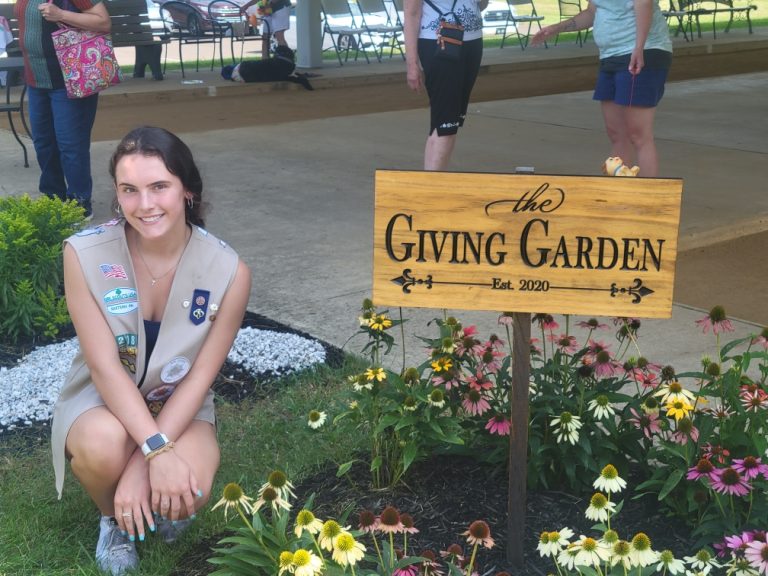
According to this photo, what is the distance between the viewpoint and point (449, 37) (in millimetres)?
5680

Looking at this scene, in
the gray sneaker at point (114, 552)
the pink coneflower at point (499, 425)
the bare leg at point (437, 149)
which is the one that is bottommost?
the gray sneaker at point (114, 552)

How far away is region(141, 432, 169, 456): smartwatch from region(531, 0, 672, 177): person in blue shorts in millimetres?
3603

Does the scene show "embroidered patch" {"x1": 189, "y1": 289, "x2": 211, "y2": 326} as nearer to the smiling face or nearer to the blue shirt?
the smiling face

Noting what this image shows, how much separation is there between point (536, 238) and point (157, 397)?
3.91 ft

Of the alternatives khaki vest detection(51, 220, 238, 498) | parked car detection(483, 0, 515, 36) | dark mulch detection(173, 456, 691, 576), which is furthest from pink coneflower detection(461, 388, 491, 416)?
parked car detection(483, 0, 515, 36)

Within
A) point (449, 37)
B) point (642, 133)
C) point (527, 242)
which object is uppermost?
point (449, 37)

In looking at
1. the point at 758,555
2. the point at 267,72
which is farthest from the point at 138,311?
the point at 267,72

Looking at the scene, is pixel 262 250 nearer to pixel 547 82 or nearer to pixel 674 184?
pixel 674 184

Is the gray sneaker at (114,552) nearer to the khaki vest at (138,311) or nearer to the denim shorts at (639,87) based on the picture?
the khaki vest at (138,311)

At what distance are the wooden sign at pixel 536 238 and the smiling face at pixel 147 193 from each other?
0.68 m

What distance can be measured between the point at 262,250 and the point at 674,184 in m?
3.71

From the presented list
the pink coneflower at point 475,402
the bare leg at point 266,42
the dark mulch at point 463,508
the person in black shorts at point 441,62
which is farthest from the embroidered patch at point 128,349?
the bare leg at point 266,42

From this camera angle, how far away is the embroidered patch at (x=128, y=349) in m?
2.90

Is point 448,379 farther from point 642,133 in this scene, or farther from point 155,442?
point 642,133
